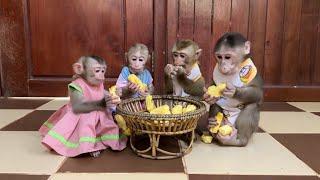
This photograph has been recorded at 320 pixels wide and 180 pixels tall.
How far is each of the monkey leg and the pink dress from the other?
0.37 m

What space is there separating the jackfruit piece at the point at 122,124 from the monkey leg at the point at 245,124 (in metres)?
0.32

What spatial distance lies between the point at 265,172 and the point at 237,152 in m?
0.17

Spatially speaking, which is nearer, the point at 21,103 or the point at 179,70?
the point at 179,70

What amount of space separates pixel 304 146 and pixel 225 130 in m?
0.29

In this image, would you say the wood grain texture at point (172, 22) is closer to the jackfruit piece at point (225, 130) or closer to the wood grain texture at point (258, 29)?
the wood grain texture at point (258, 29)

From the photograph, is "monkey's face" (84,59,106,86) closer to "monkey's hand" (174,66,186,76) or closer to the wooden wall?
"monkey's hand" (174,66,186,76)

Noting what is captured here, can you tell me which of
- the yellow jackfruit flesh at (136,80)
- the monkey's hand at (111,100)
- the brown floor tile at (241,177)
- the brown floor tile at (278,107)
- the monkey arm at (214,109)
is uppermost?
the yellow jackfruit flesh at (136,80)

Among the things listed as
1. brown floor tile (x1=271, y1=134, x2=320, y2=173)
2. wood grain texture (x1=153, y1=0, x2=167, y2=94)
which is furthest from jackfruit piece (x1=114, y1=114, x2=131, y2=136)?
wood grain texture (x1=153, y1=0, x2=167, y2=94)

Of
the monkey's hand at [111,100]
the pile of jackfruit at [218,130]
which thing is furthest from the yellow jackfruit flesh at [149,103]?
the pile of jackfruit at [218,130]

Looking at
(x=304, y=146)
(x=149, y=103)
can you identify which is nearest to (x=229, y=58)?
(x=149, y=103)

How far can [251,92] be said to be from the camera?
117 centimetres

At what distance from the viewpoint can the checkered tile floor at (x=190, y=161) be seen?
98cm

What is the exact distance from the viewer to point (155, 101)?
1279 millimetres

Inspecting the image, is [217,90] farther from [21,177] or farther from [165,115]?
[21,177]
